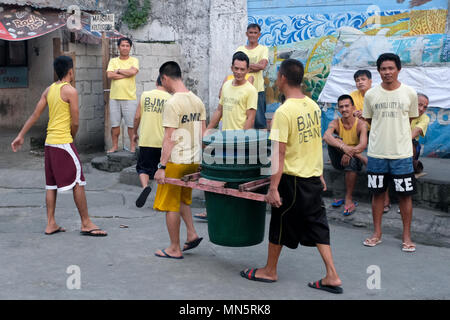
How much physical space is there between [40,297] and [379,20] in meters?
6.85

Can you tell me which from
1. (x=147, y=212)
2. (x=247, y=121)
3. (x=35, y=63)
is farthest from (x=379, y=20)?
(x=35, y=63)

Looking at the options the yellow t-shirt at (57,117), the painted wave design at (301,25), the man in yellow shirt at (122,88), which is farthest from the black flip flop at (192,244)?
the painted wave design at (301,25)

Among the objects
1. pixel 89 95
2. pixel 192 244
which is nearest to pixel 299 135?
pixel 192 244

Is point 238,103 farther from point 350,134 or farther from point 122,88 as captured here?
point 122,88

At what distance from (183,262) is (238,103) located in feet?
6.86

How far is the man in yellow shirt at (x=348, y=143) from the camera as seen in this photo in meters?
6.86

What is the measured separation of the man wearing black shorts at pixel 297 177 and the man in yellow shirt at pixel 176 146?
1.03 metres

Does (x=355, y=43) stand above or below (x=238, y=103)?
above

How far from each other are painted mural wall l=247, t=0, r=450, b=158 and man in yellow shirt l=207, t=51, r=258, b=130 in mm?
3014

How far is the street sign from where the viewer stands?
935 cm

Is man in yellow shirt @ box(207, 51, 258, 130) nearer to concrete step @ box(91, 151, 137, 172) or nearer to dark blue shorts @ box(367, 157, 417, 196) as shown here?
dark blue shorts @ box(367, 157, 417, 196)

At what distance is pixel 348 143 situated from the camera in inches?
279

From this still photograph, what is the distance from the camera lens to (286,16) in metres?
10.2

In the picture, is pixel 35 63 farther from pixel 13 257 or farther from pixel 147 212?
pixel 13 257
